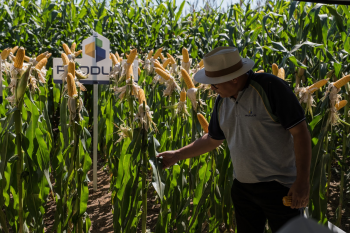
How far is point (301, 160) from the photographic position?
78.0 inches

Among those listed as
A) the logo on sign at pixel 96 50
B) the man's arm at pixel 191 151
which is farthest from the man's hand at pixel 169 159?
the logo on sign at pixel 96 50

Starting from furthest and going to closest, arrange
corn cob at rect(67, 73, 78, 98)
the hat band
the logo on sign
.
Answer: the logo on sign
corn cob at rect(67, 73, 78, 98)
the hat band

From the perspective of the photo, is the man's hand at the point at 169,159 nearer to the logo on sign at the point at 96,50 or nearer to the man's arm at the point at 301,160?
the man's arm at the point at 301,160

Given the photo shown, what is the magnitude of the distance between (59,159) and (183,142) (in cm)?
99

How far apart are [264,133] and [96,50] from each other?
211cm

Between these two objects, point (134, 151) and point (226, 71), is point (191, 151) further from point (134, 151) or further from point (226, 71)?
point (226, 71)

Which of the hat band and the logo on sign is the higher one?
the logo on sign

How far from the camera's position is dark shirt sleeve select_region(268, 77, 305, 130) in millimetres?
1956

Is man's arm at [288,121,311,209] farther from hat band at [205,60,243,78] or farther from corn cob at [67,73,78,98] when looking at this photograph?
corn cob at [67,73,78,98]

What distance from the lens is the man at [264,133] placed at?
198 cm

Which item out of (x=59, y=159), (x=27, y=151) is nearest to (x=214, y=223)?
(x=59, y=159)

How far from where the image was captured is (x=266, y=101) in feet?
6.67

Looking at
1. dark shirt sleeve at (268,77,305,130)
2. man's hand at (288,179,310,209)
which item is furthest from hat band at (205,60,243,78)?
man's hand at (288,179,310,209)

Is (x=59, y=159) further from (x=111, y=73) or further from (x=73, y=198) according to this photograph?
(x=111, y=73)
